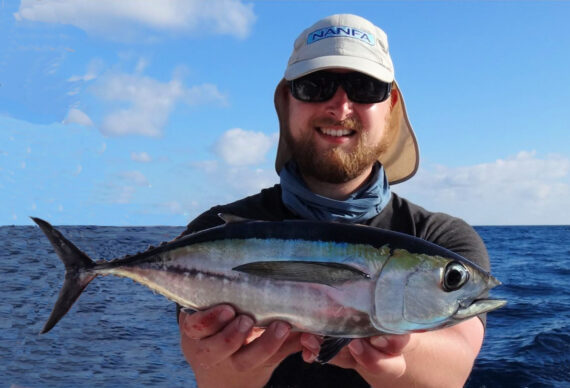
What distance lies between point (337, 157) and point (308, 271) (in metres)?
1.28

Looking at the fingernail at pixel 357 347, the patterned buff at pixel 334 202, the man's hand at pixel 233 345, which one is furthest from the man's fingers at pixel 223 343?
the patterned buff at pixel 334 202

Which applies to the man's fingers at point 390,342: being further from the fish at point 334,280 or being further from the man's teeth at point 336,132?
the man's teeth at point 336,132

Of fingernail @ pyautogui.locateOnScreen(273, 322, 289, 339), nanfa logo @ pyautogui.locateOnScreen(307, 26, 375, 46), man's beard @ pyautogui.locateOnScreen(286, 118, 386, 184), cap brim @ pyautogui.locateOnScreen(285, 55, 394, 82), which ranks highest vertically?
nanfa logo @ pyautogui.locateOnScreen(307, 26, 375, 46)

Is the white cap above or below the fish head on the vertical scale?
above

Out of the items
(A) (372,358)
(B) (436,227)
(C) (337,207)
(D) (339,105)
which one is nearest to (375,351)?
(A) (372,358)

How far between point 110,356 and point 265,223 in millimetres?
9150

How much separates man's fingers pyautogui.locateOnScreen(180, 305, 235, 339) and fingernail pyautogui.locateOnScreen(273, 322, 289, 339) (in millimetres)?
272

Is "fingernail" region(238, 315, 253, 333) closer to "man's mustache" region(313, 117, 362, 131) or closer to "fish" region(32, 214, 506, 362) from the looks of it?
"fish" region(32, 214, 506, 362)

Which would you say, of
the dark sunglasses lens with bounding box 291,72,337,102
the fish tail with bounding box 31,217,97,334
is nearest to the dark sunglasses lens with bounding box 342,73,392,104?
the dark sunglasses lens with bounding box 291,72,337,102

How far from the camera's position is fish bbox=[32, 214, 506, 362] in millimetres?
2781

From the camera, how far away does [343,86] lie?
12.8 feet

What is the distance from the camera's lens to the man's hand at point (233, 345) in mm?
2945

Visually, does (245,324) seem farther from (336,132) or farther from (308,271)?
(336,132)

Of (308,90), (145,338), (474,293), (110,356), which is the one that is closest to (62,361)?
(110,356)
